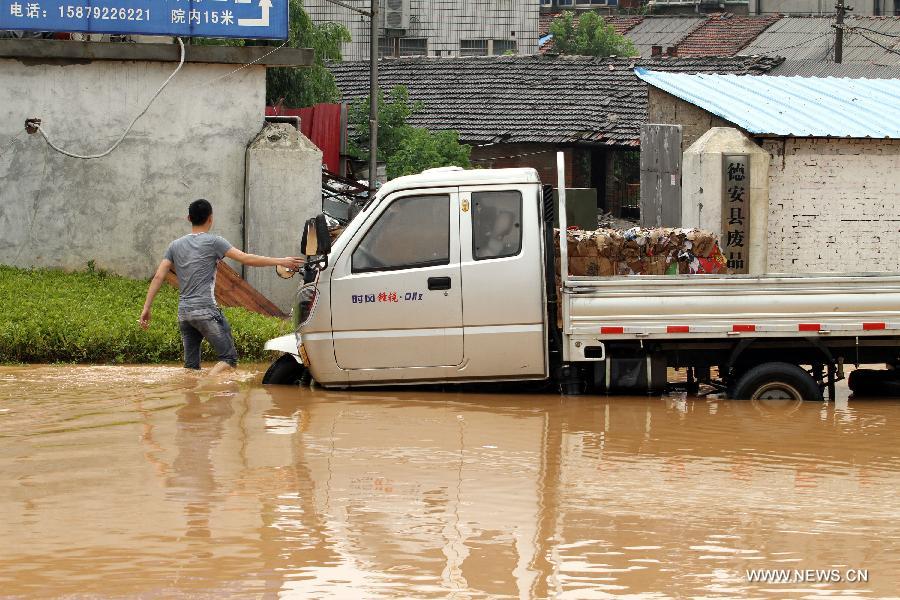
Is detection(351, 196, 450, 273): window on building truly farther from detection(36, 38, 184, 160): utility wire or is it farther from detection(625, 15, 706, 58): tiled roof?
detection(625, 15, 706, 58): tiled roof

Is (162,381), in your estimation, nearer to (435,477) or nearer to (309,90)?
(435,477)

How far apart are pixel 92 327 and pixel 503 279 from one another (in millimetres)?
5157

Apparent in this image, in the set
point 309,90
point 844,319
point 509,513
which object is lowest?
point 509,513

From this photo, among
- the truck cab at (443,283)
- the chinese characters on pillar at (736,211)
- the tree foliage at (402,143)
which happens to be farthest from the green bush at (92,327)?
the tree foliage at (402,143)

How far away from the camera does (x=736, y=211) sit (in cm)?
1789

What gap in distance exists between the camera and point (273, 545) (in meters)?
6.66

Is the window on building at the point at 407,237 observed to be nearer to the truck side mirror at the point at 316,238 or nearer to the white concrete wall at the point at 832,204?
the truck side mirror at the point at 316,238

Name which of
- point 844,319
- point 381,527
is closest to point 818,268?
point 844,319

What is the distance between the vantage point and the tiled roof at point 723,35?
144ft

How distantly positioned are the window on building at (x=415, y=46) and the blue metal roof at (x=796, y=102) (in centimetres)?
2258

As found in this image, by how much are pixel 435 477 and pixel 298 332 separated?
9.89ft

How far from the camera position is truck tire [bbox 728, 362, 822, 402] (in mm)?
10805

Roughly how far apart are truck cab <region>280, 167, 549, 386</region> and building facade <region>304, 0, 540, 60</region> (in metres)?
31.6

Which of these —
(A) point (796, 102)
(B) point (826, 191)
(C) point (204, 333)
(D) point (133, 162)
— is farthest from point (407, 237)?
(A) point (796, 102)
